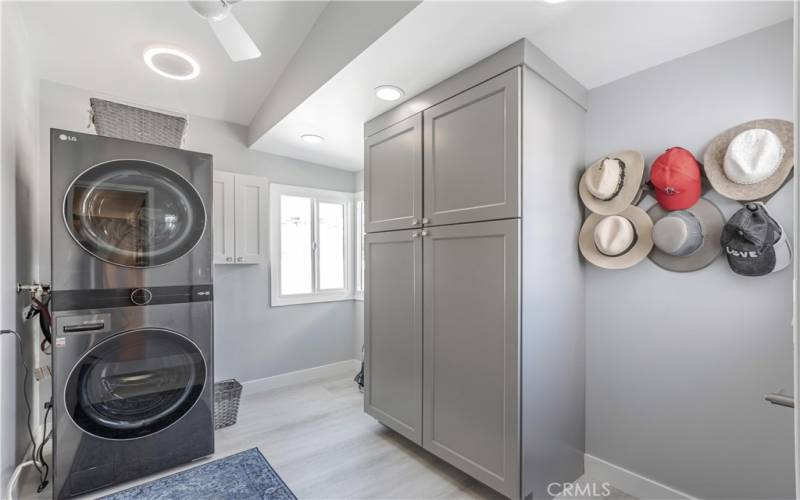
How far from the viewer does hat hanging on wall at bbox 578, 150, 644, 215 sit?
1.77m

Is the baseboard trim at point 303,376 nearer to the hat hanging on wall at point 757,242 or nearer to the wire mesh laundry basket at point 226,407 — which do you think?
the wire mesh laundry basket at point 226,407

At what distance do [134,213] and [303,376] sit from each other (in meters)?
2.16

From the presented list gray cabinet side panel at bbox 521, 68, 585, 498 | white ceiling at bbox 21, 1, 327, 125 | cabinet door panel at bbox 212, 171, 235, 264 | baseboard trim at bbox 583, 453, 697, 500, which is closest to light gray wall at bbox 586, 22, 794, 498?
baseboard trim at bbox 583, 453, 697, 500

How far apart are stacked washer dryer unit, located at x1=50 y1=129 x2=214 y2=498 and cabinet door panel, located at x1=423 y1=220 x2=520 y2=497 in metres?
1.30

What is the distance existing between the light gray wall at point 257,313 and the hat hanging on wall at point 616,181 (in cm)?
259

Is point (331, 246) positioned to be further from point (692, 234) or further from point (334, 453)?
point (692, 234)

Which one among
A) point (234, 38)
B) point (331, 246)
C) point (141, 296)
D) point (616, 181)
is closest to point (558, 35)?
point (616, 181)

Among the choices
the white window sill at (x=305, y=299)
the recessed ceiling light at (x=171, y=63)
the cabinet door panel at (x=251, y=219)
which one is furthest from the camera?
the white window sill at (x=305, y=299)

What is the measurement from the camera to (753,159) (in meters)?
1.45

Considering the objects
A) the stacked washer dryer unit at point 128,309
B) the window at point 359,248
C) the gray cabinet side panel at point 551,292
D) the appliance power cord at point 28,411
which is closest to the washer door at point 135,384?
the stacked washer dryer unit at point 128,309

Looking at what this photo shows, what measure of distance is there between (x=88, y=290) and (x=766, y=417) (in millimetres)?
3122

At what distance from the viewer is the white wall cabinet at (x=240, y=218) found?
113 inches

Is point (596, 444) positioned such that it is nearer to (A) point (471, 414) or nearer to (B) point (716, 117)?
(A) point (471, 414)

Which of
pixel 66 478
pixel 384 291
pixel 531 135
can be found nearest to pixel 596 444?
pixel 384 291
